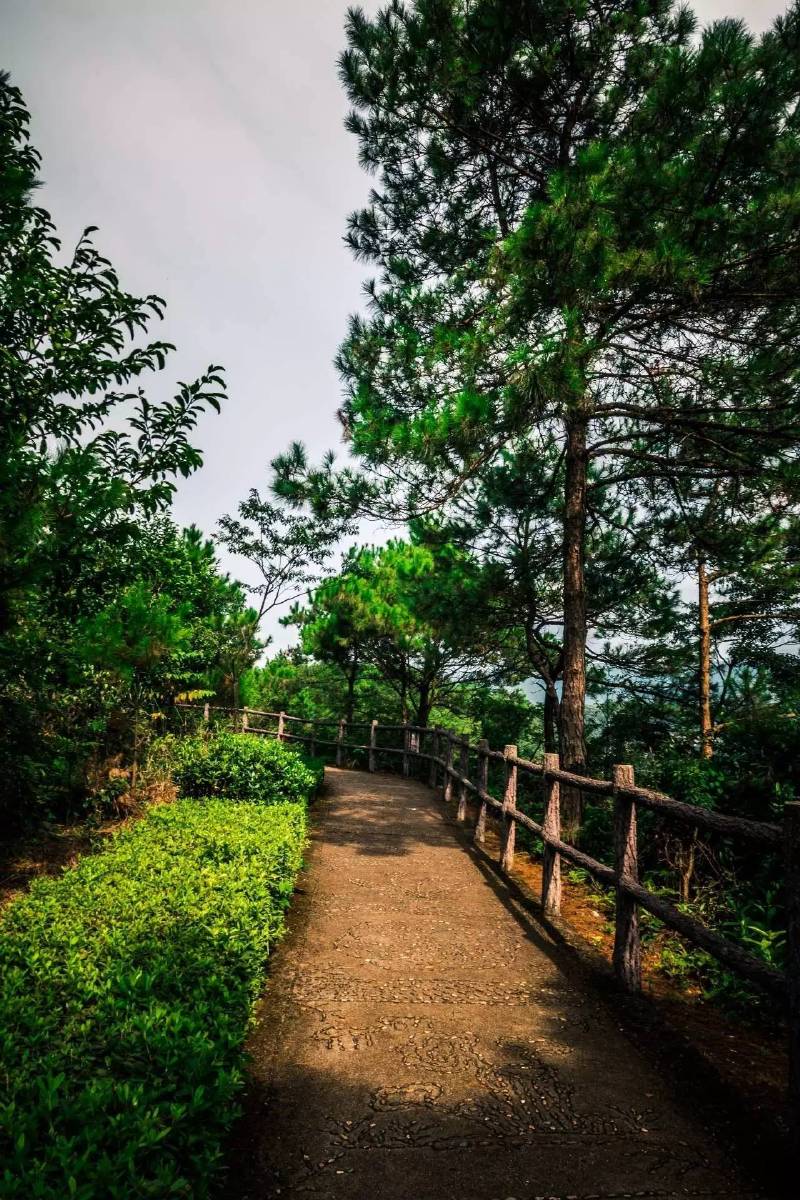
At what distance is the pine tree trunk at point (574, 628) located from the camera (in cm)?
771

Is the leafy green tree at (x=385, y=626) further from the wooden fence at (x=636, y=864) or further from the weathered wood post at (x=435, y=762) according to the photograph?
the wooden fence at (x=636, y=864)

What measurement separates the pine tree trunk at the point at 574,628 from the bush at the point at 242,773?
3.65 m

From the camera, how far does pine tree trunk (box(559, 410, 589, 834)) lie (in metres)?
7.71

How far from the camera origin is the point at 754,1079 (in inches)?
110

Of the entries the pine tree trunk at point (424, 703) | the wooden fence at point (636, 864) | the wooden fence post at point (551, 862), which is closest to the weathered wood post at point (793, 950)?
the wooden fence at point (636, 864)

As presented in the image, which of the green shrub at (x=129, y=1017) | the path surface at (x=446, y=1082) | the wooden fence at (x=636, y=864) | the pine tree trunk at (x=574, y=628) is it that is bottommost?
the path surface at (x=446, y=1082)

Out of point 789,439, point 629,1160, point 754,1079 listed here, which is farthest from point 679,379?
point 629,1160

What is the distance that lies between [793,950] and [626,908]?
1.54m

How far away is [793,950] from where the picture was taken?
A: 7.44 ft

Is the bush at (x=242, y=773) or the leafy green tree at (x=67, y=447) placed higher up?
the leafy green tree at (x=67, y=447)

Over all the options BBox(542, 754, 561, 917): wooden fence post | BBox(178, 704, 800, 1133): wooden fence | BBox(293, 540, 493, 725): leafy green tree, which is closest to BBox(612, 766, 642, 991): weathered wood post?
BBox(178, 704, 800, 1133): wooden fence

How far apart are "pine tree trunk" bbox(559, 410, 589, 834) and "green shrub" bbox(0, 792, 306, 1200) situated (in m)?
4.50

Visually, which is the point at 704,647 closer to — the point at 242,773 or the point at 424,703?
the point at 424,703

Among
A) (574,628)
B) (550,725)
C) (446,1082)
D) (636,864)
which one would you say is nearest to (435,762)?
(550,725)
